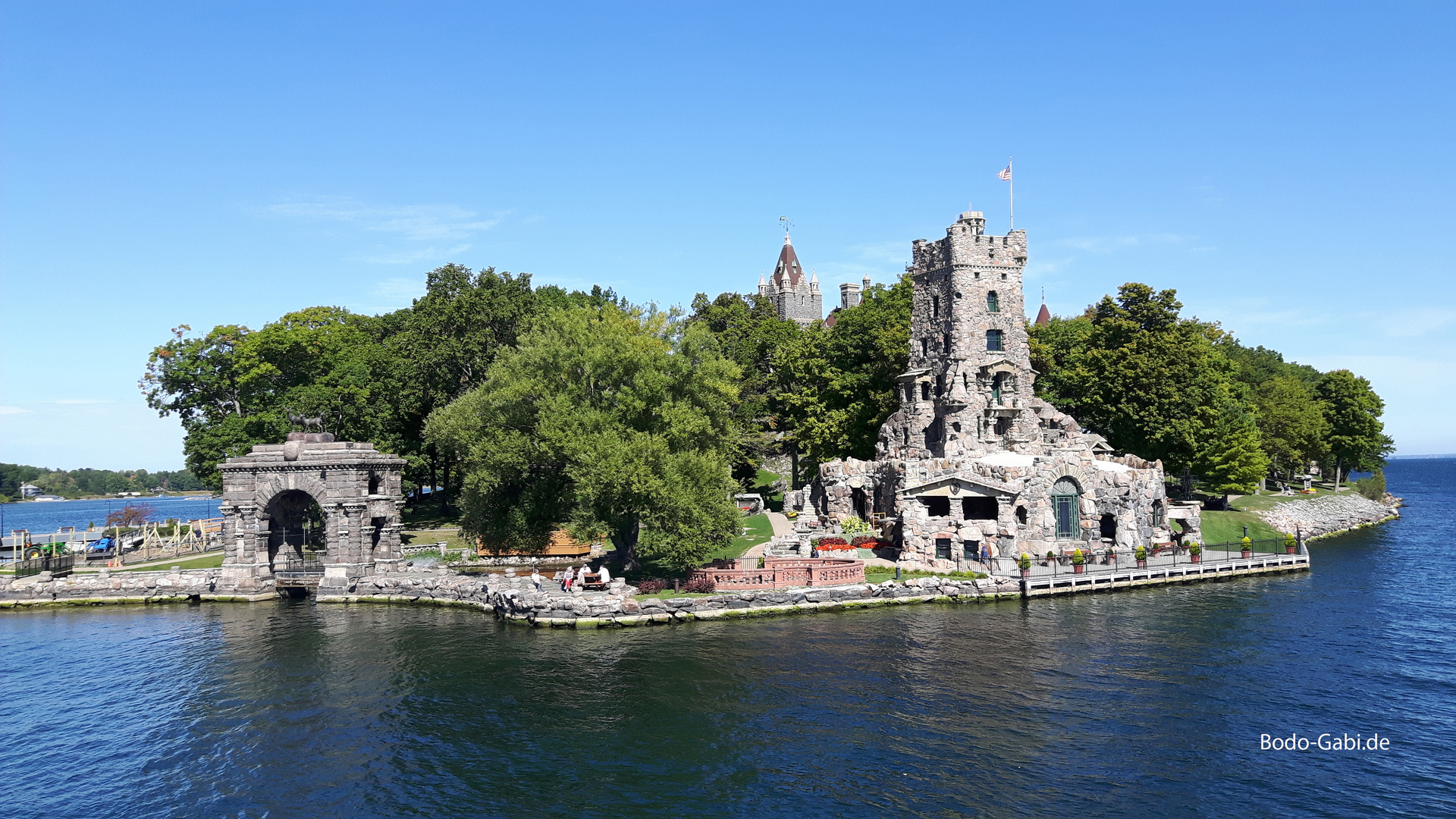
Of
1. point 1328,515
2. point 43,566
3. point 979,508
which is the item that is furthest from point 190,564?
point 1328,515

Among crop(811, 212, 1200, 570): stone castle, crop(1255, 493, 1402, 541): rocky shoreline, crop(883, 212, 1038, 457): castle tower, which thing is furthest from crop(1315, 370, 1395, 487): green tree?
crop(883, 212, 1038, 457): castle tower

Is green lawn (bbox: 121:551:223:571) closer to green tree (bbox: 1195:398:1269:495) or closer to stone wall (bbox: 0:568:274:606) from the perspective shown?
stone wall (bbox: 0:568:274:606)

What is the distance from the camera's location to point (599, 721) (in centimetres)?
2945

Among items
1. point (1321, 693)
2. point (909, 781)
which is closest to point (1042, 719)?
point (909, 781)

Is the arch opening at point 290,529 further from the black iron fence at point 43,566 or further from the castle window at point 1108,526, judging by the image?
the castle window at point 1108,526

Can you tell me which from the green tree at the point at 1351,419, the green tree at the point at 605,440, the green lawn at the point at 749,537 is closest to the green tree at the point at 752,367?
the green lawn at the point at 749,537

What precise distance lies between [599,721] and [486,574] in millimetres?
24009

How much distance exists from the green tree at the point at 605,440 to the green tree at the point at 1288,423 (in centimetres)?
6651

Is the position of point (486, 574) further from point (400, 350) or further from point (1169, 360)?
point (1169, 360)

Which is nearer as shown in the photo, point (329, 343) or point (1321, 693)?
point (1321, 693)

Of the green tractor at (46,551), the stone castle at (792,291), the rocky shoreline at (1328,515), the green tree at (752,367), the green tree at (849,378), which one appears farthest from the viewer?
the stone castle at (792,291)

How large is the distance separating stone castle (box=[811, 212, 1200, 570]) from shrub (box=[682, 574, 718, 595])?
44.3 feet

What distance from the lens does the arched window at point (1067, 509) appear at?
55.7m

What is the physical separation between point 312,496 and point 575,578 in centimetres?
1793
